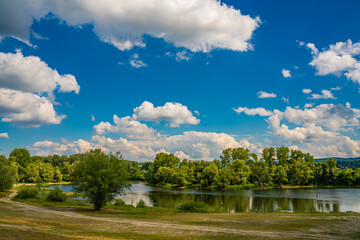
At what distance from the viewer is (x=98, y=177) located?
135ft

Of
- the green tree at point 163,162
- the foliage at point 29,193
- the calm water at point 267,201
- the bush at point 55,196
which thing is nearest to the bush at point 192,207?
the calm water at point 267,201

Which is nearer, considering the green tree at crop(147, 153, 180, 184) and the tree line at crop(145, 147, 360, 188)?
the tree line at crop(145, 147, 360, 188)

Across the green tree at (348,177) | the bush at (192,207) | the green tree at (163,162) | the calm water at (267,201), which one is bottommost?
the calm water at (267,201)

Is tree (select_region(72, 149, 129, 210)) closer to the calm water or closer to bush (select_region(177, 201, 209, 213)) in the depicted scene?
bush (select_region(177, 201, 209, 213))

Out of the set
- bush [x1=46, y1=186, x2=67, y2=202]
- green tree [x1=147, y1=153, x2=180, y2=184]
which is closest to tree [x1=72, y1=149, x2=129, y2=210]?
bush [x1=46, y1=186, x2=67, y2=202]

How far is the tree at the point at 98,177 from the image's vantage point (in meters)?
41.3

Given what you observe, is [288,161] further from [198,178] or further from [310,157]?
[198,178]

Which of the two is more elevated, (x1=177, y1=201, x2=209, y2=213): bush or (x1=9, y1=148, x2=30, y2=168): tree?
(x1=9, y1=148, x2=30, y2=168): tree

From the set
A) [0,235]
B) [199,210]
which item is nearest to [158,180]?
[199,210]

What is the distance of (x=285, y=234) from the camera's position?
22.6m

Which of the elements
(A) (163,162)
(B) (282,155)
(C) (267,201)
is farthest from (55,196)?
(B) (282,155)

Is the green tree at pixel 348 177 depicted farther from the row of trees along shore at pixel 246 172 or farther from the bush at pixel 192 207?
the bush at pixel 192 207

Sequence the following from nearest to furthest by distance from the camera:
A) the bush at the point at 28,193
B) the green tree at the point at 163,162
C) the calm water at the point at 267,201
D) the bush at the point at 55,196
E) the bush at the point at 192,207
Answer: the bush at the point at 192,207 → the bush at the point at 55,196 → the calm water at the point at 267,201 → the bush at the point at 28,193 → the green tree at the point at 163,162

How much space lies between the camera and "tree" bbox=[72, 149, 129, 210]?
41312mm
